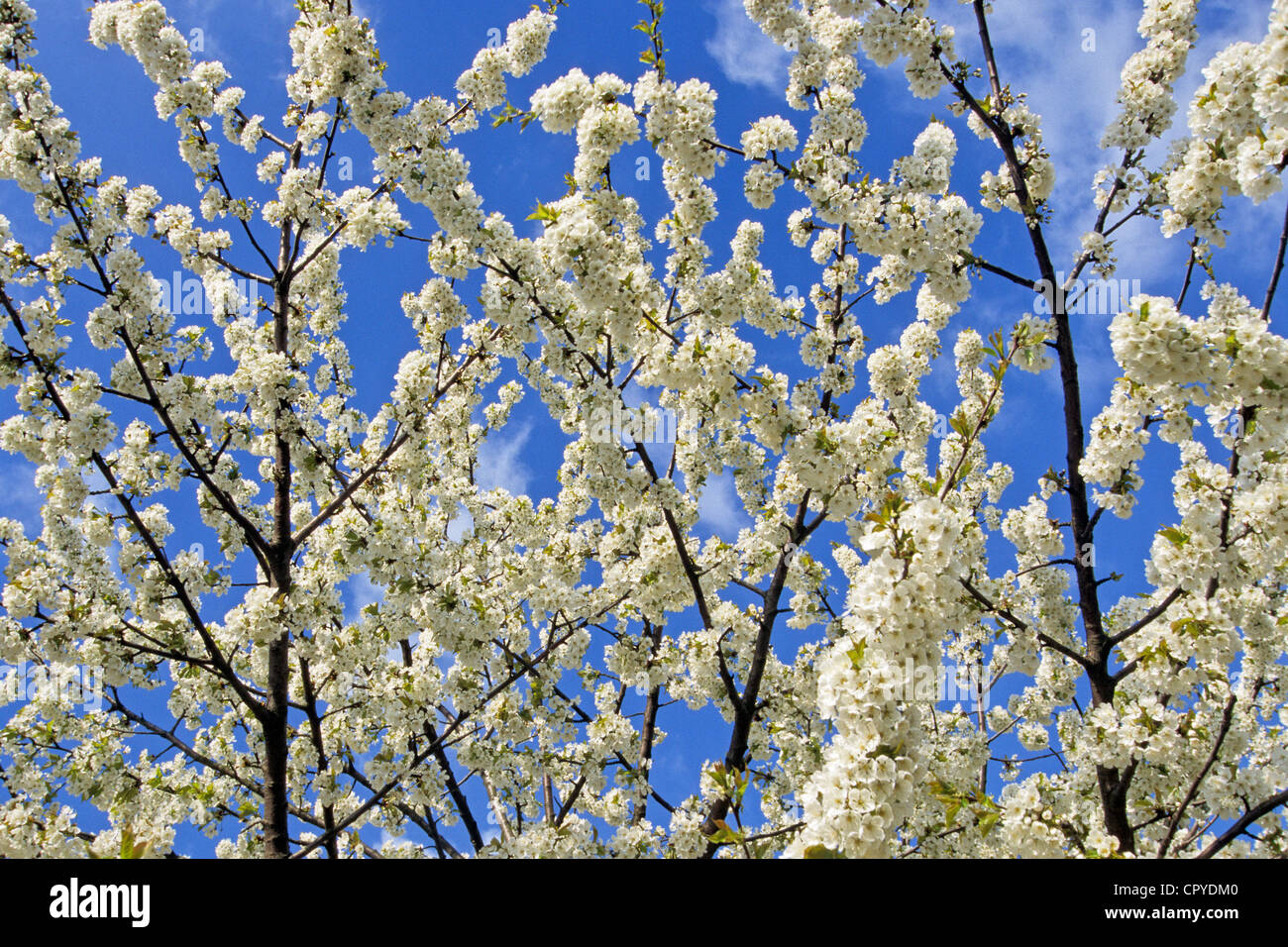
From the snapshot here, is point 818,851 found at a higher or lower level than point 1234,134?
lower

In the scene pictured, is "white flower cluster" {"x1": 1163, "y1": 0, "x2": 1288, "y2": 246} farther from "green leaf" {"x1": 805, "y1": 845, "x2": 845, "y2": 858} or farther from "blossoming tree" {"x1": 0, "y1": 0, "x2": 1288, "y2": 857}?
"green leaf" {"x1": 805, "y1": 845, "x2": 845, "y2": 858}

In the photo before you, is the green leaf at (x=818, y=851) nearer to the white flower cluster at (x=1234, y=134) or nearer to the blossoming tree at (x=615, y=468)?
the blossoming tree at (x=615, y=468)

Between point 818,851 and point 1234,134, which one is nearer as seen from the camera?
point 818,851

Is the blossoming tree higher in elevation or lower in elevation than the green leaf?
higher

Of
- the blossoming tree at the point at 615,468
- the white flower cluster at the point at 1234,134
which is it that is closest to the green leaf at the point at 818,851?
the blossoming tree at the point at 615,468

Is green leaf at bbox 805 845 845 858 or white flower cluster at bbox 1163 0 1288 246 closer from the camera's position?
green leaf at bbox 805 845 845 858

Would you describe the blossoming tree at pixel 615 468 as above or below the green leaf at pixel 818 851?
above

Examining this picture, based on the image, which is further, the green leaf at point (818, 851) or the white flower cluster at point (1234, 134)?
the white flower cluster at point (1234, 134)

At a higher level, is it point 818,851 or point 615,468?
point 615,468

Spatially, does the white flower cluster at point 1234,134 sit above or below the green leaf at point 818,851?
above

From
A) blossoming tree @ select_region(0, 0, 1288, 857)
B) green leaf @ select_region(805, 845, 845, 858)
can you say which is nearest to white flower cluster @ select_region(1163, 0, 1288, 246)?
blossoming tree @ select_region(0, 0, 1288, 857)

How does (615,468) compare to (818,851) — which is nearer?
(818,851)

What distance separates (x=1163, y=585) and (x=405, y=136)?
771 centimetres
